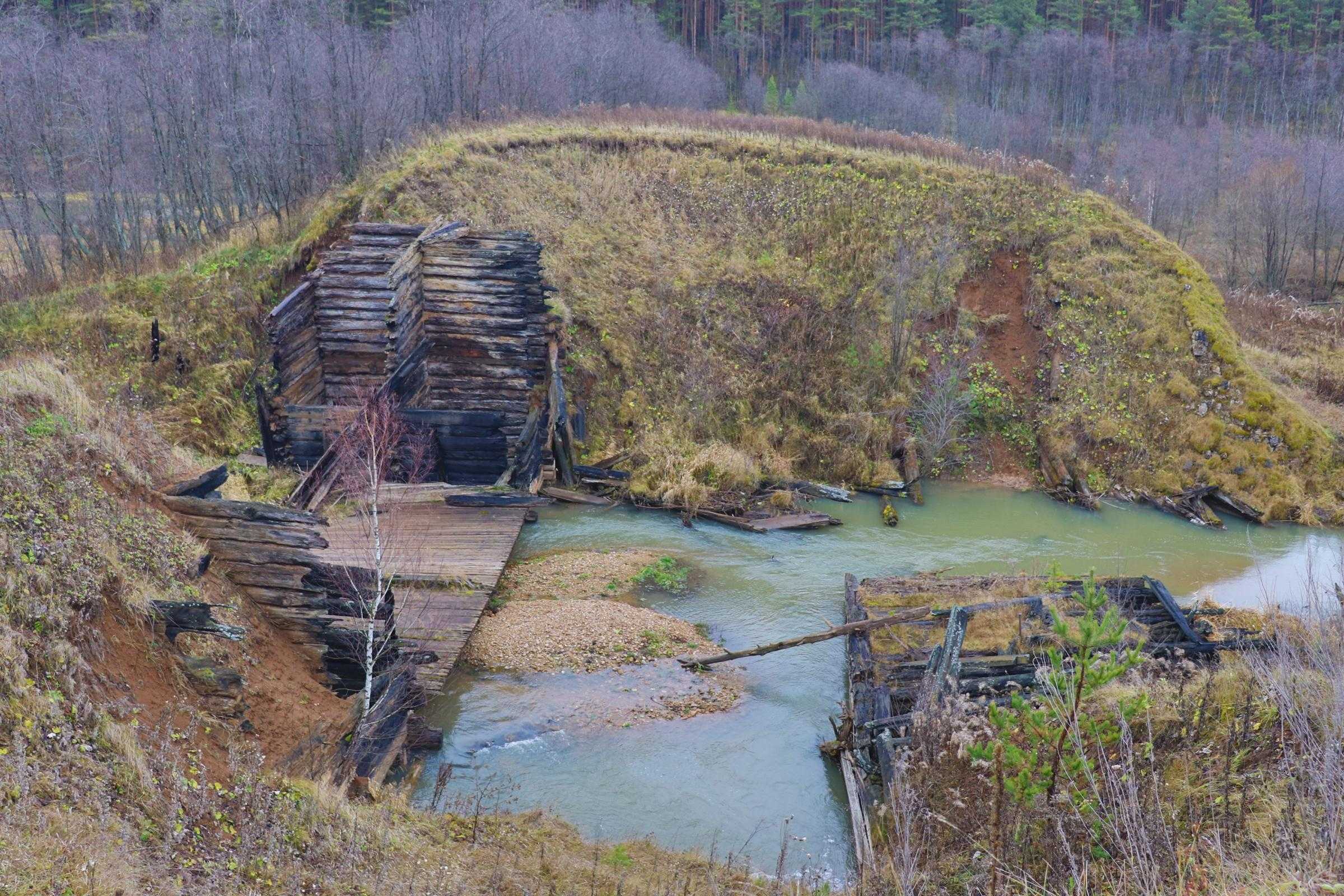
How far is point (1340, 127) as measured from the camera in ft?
168

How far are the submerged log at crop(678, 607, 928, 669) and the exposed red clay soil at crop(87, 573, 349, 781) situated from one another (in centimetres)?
542

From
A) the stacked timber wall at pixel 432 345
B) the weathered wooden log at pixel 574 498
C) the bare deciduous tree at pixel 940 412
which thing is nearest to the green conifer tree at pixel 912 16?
the bare deciduous tree at pixel 940 412

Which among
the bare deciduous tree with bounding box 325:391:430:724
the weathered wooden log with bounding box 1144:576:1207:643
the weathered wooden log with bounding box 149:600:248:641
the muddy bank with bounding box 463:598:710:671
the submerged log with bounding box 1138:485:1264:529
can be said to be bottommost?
the submerged log with bounding box 1138:485:1264:529

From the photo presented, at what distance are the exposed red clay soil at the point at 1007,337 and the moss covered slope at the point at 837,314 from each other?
0.34 ft

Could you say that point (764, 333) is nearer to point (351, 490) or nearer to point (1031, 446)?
point (1031, 446)

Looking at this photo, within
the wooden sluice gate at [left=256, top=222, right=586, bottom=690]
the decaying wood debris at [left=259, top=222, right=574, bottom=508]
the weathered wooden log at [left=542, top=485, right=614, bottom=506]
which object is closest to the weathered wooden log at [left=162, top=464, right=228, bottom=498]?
the wooden sluice gate at [left=256, top=222, right=586, bottom=690]

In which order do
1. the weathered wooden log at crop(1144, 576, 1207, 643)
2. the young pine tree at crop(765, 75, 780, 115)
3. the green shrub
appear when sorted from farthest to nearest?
the young pine tree at crop(765, 75, 780, 115)
the green shrub
the weathered wooden log at crop(1144, 576, 1207, 643)

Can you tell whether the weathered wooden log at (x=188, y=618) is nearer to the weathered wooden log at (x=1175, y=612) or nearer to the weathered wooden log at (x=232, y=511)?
the weathered wooden log at (x=232, y=511)

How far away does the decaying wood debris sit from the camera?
18.5 meters

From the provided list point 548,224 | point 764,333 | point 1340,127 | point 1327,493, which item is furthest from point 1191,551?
point 1340,127

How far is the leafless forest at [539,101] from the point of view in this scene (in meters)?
26.4

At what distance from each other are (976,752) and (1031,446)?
18.2 metres

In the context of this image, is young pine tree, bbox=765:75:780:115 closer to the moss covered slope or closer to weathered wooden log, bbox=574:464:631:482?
the moss covered slope

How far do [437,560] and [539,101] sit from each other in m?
24.3
